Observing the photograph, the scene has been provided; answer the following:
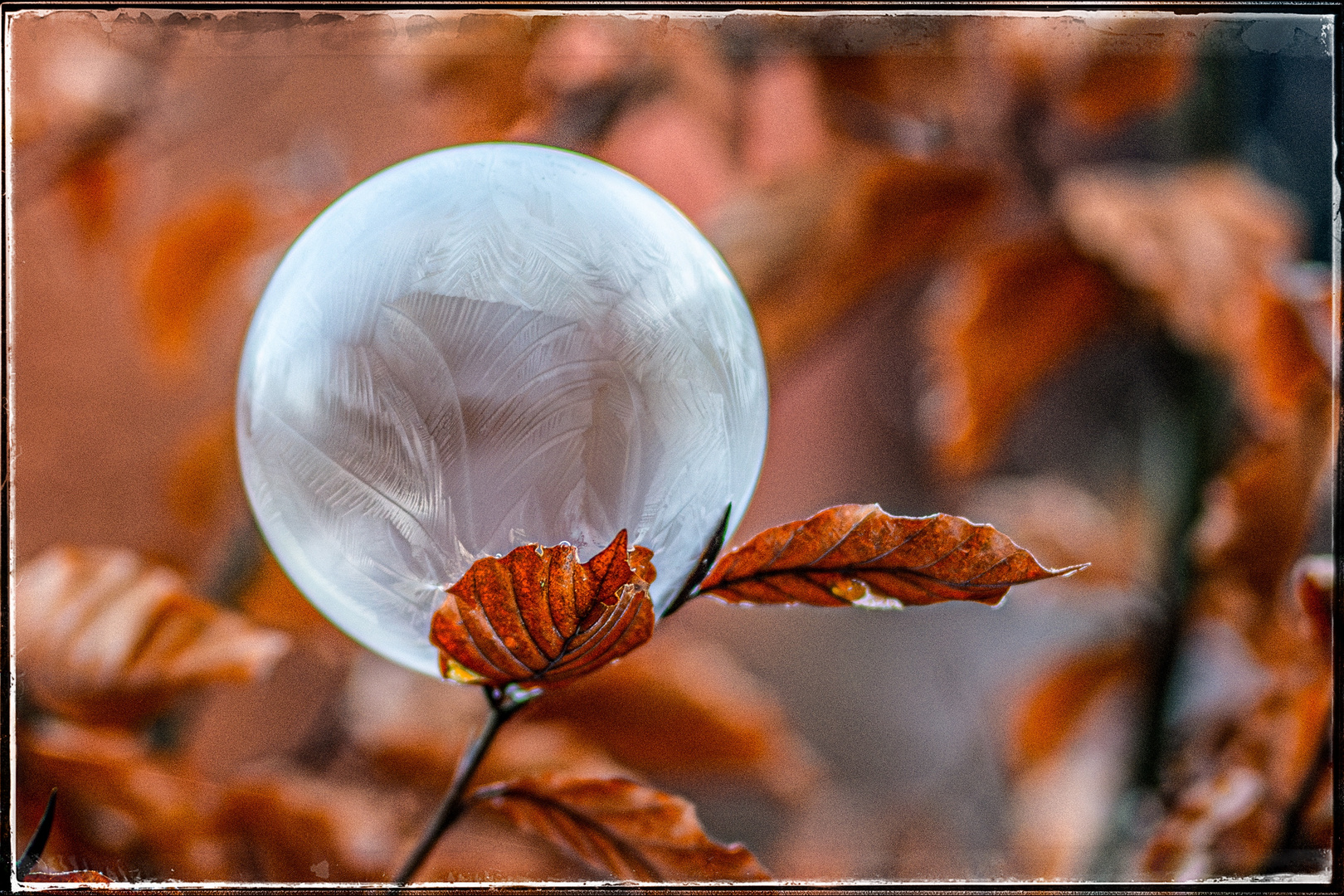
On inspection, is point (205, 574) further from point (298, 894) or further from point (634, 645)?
point (634, 645)

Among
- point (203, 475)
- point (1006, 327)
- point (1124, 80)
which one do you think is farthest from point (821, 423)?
point (203, 475)

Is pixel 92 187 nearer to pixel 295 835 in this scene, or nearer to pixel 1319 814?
pixel 295 835

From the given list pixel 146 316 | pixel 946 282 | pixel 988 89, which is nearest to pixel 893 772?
pixel 946 282

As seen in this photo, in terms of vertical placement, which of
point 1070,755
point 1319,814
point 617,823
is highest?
point 617,823

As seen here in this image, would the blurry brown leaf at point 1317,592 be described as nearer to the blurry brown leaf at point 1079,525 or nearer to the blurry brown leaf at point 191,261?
the blurry brown leaf at point 1079,525

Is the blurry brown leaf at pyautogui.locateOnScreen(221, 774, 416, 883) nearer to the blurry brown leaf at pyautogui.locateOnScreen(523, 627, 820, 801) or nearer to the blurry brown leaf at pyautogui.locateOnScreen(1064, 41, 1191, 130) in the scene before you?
the blurry brown leaf at pyautogui.locateOnScreen(523, 627, 820, 801)

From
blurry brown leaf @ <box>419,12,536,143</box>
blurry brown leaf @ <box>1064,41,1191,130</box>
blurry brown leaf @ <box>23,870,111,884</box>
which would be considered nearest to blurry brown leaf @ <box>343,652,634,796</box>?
blurry brown leaf @ <box>23,870,111,884</box>
